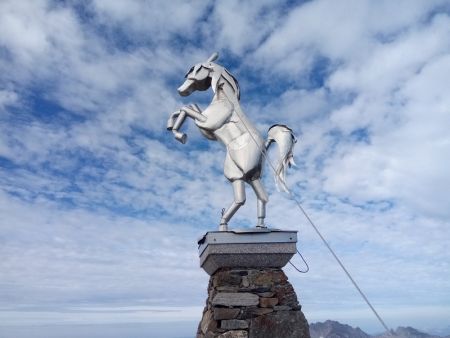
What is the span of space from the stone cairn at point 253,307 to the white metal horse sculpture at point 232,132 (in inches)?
25.1

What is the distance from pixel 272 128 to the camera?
6594 mm

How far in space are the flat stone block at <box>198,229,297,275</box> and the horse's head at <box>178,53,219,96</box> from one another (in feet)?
6.96

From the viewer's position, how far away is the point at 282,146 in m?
6.42

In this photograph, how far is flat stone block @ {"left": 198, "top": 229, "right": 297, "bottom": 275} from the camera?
577cm

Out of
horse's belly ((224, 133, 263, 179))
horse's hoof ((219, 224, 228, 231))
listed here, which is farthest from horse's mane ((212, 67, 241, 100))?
horse's hoof ((219, 224, 228, 231))

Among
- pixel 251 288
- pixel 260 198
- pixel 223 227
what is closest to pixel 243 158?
pixel 260 198

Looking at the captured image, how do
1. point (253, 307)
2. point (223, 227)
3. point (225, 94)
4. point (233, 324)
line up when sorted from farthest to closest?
1. point (225, 94)
2. point (223, 227)
3. point (253, 307)
4. point (233, 324)

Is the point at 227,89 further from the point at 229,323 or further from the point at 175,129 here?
the point at 229,323

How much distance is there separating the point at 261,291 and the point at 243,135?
1995 millimetres

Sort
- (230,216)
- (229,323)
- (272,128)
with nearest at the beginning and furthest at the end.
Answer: (229,323) < (230,216) < (272,128)

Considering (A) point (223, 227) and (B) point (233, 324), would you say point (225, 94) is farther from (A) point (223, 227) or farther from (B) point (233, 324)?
(B) point (233, 324)

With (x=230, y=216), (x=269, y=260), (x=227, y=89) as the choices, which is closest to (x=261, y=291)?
(x=269, y=260)

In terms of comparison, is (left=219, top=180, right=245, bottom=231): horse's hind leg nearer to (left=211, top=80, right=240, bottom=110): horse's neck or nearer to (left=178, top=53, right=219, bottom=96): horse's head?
(left=211, top=80, right=240, bottom=110): horse's neck

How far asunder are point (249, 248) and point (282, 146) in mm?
1470
